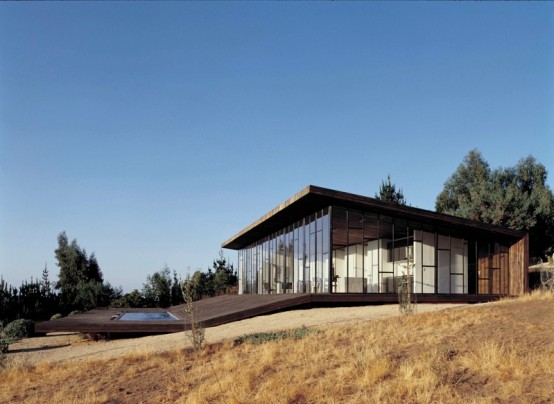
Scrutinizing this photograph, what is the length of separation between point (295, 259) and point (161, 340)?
11.1 meters

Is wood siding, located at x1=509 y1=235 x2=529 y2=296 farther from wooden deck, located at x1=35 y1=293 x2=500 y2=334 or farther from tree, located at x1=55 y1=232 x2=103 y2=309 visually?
tree, located at x1=55 y1=232 x2=103 y2=309

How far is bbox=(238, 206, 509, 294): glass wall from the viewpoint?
21.1 meters

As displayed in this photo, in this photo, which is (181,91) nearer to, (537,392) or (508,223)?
(537,392)

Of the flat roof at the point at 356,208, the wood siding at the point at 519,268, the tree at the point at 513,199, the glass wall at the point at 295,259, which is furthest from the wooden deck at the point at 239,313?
the tree at the point at 513,199

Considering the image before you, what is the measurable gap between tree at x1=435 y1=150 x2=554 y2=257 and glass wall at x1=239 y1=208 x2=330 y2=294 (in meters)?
12.9

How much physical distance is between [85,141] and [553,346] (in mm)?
16036

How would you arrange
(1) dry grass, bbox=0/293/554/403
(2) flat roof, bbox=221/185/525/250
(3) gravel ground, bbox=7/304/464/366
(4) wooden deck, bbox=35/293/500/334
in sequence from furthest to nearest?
1. (2) flat roof, bbox=221/185/525/250
2. (4) wooden deck, bbox=35/293/500/334
3. (3) gravel ground, bbox=7/304/464/366
4. (1) dry grass, bbox=0/293/554/403

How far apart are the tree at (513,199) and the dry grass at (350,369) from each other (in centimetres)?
2151

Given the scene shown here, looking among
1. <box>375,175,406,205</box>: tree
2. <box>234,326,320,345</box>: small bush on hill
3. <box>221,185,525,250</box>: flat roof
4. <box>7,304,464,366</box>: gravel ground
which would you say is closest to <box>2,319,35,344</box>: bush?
<box>7,304,464,366</box>: gravel ground

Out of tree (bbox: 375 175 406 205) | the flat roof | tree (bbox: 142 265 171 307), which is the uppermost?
tree (bbox: 375 175 406 205)

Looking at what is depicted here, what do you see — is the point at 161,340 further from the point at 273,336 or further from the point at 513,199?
the point at 513,199

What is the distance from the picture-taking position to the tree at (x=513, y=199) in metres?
32.6

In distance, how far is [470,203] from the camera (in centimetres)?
3538

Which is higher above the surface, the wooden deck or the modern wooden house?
the modern wooden house
